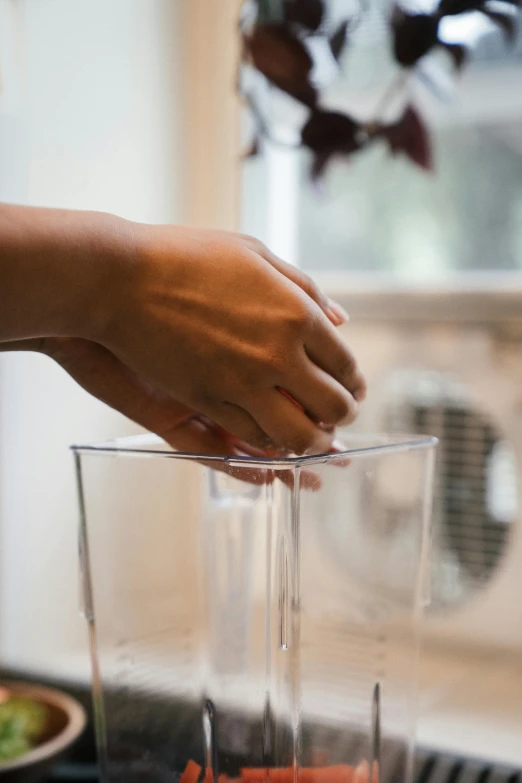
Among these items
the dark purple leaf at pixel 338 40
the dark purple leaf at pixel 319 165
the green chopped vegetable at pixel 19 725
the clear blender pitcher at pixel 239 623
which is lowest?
the green chopped vegetable at pixel 19 725

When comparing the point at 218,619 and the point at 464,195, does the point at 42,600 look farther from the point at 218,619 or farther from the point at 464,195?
the point at 464,195

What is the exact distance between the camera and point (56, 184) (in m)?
1.16

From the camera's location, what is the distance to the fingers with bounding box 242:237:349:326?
0.49 metres

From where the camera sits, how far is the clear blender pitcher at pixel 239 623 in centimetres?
50

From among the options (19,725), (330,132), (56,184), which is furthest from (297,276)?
(56,184)

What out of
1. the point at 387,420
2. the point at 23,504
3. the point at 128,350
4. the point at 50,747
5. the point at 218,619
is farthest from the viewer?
the point at 387,420

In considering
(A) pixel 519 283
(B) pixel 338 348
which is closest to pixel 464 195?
(A) pixel 519 283

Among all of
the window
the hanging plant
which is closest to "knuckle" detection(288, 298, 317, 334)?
the hanging plant

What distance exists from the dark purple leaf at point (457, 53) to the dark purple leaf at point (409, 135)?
62 millimetres

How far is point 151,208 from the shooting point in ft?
4.48

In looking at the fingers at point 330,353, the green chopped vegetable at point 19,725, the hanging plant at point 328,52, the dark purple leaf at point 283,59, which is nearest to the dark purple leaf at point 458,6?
the hanging plant at point 328,52

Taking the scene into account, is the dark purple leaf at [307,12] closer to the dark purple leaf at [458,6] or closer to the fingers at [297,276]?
the dark purple leaf at [458,6]

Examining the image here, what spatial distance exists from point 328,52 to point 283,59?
0.13 feet

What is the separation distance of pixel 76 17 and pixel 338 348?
905mm
